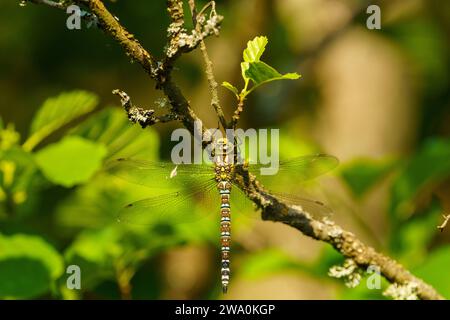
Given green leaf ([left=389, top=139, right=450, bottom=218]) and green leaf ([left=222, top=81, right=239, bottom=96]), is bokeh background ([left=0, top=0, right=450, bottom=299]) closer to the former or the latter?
green leaf ([left=389, top=139, right=450, bottom=218])

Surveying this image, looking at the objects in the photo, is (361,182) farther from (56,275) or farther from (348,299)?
(56,275)

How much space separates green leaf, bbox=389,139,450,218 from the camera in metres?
1.83

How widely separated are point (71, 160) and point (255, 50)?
63 cm

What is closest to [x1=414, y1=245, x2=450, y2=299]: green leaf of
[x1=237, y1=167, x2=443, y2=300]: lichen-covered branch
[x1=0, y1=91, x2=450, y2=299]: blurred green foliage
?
[x1=0, y1=91, x2=450, y2=299]: blurred green foliage

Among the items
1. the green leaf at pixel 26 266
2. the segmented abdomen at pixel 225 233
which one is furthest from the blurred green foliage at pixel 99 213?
the segmented abdomen at pixel 225 233

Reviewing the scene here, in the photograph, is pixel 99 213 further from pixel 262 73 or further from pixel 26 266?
pixel 262 73

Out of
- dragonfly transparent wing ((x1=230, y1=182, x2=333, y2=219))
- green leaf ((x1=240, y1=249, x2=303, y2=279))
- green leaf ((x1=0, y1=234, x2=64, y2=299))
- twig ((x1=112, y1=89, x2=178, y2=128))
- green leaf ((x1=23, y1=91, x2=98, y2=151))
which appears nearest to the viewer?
twig ((x1=112, y1=89, x2=178, y2=128))

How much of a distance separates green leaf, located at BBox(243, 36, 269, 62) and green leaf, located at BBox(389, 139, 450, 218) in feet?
2.96

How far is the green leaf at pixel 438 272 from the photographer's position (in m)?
1.49

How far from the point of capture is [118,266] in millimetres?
1675

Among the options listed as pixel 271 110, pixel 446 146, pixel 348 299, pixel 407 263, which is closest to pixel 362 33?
pixel 271 110

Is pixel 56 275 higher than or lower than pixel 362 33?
lower

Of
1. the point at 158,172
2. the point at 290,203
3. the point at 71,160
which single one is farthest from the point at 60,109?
the point at 290,203
